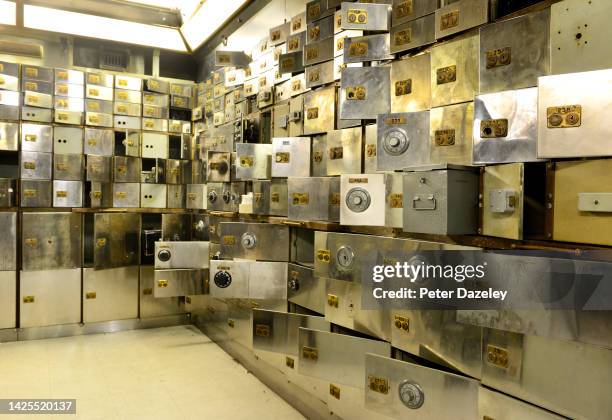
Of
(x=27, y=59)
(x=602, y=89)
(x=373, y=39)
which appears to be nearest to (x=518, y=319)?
(x=602, y=89)

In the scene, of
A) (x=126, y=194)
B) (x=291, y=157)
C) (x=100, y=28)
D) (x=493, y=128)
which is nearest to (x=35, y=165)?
(x=126, y=194)

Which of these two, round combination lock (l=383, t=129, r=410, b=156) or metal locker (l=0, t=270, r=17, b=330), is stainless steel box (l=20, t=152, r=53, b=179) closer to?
metal locker (l=0, t=270, r=17, b=330)

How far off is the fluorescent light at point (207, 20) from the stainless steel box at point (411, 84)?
1962 millimetres

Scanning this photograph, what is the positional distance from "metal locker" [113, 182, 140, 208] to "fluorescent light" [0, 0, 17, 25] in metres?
1.70

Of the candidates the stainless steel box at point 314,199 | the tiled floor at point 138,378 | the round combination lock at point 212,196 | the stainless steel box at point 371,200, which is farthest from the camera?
the round combination lock at point 212,196

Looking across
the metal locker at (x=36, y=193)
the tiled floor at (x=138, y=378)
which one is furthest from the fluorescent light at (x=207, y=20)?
the tiled floor at (x=138, y=378)

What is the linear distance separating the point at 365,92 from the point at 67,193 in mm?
3555

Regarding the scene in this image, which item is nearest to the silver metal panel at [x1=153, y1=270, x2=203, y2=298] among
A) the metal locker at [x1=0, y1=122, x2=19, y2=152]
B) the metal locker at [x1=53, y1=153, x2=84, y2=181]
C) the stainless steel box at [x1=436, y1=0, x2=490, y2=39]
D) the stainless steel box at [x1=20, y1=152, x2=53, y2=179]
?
the metal locker at [x1=53, y1=153, x2=84, y2=181]

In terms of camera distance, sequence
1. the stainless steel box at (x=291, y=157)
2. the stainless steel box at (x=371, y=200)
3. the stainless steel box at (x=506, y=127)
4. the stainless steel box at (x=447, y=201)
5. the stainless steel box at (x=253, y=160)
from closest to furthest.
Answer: the stainless steel box at (x=506, y=127) < the stainless steel box at (x=447, y=201) < the stainless steel box at (x=371, y=200) < the stainless steel box at (x=291, y=157) < the stainless steel box at (x=253, y=160)

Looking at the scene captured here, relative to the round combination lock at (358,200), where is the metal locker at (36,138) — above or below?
above

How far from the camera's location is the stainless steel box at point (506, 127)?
65.2 inches

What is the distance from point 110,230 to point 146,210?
421mm

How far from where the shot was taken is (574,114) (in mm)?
1463

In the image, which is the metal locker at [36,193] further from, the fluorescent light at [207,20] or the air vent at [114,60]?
the fluorescent light at [207,20]
